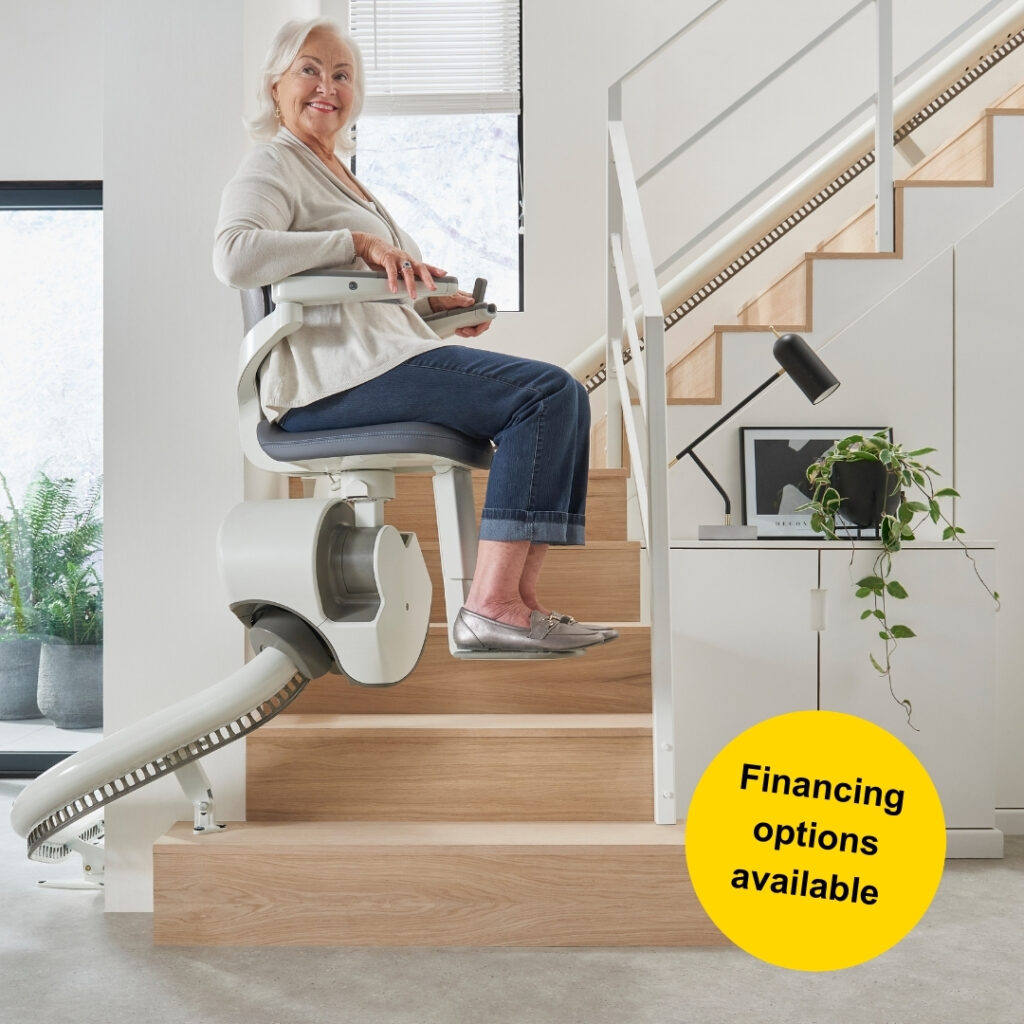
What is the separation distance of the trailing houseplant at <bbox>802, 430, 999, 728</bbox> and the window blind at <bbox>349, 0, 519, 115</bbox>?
1987 millimetres

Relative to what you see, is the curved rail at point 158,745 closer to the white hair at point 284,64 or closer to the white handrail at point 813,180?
the white hair at point 284,64

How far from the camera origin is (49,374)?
337 cm

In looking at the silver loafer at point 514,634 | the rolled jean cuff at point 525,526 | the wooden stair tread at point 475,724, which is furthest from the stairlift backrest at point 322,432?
the wooden stair tread at point 475,724

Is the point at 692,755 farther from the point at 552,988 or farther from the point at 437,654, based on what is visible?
the point at 552,988

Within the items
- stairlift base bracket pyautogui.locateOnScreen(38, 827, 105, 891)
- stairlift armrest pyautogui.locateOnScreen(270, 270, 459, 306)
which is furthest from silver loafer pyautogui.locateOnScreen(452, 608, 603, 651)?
stairlift base bracket pyautogui.locateOnScreen(38, 827, 105, 891)

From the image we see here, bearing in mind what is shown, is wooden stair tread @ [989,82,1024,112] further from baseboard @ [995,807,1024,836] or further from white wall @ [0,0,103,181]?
white wall @ [0,0,103,181]

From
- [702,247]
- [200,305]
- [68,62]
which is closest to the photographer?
[200,305]

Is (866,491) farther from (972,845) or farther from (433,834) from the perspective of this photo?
(433,834)

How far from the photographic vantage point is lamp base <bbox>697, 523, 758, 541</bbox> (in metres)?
2.52

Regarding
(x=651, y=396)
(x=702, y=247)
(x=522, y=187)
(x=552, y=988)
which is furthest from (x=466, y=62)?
(x=552, y=988)

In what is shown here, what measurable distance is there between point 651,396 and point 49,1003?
4.29 ft

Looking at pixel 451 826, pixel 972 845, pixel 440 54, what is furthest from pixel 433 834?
pixel 440 54

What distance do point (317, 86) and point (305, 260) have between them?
390 mm

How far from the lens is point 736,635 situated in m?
2.47
